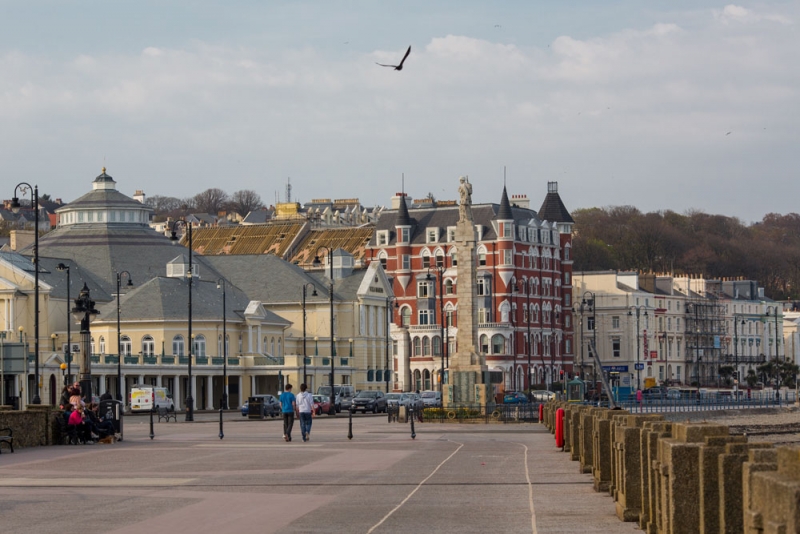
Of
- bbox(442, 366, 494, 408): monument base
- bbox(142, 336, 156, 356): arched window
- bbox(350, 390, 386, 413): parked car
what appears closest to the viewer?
bbox(442, 366, 494, 408): monument base

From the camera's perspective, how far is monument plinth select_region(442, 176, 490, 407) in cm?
7525

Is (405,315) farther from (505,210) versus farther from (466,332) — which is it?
(466,332)

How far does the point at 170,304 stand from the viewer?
104 m

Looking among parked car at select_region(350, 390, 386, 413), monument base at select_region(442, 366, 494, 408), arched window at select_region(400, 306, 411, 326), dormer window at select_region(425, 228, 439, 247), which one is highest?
dormer window at select_region(425, 228, 439, 247)

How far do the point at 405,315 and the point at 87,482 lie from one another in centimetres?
12616

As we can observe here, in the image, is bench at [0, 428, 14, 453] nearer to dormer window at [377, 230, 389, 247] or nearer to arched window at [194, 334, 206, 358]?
arched window at [194, 334, 206, 358]

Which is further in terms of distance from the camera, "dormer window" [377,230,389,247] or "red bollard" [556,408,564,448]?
"dormer window" [377,230,389,247]

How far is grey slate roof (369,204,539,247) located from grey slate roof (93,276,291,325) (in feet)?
134

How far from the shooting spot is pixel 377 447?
118 ft

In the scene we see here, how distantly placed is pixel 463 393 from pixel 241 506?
56.2 metres

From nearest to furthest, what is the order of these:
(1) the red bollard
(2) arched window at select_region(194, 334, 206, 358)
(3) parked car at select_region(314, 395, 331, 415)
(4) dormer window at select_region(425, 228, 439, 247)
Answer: (1) the red bollard < (3) parked car at select_region(314, 395, 331, 415) < (2) arched window at select_region(194, 334, 206, 358) < (4) dormer window at select_region(425, 228, 439, 247)

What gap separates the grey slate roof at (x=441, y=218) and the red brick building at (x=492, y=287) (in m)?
0.11

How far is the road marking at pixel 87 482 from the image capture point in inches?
920

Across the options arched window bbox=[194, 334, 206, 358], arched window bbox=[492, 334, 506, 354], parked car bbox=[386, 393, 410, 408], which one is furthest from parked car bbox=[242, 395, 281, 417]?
arched window bbox=[492, 334, 506, 354]
